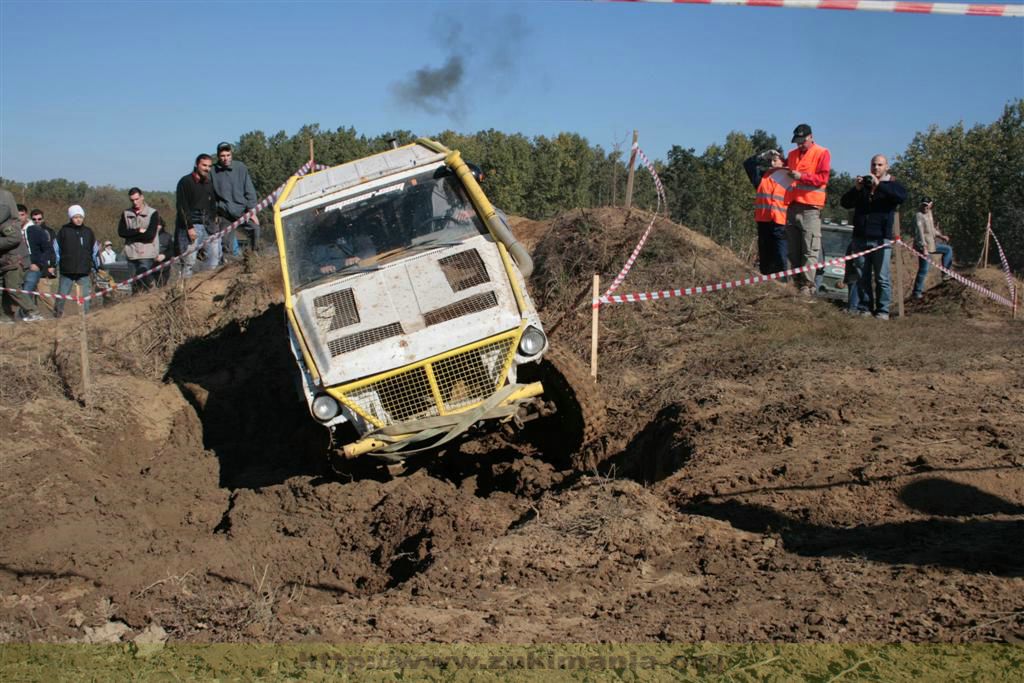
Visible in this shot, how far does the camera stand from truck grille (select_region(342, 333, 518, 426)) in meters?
6.57

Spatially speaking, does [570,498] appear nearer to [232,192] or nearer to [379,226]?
[379,226]

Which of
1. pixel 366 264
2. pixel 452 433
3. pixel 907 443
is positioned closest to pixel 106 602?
pixel 452 433

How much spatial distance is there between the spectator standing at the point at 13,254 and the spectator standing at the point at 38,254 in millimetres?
94

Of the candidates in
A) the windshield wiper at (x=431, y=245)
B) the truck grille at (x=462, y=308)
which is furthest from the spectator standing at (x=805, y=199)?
the truck grille at (x=462, y=308)

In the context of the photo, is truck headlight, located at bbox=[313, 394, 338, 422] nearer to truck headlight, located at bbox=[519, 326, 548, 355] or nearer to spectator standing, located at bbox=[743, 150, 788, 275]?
truck headlight, located at bbox=[519, 326, 548, 355]

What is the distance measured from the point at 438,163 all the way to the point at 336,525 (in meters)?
3.16

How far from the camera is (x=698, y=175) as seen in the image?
24.8 metres

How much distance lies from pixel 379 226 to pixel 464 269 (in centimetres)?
101

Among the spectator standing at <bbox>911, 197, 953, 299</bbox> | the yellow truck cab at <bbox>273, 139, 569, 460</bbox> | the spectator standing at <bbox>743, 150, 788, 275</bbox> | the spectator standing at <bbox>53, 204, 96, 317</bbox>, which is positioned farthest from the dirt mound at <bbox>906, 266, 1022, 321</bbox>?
the spectator standing at <bbox>53, 204, 96, 317</bbox>

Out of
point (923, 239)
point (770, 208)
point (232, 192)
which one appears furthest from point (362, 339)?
point (923, 239)

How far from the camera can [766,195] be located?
12.1 m

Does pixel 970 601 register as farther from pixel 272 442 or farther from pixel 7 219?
pixel 7 219

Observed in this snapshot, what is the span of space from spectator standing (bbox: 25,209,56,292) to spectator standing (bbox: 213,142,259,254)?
8.82 ft

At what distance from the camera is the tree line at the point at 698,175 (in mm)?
19641
